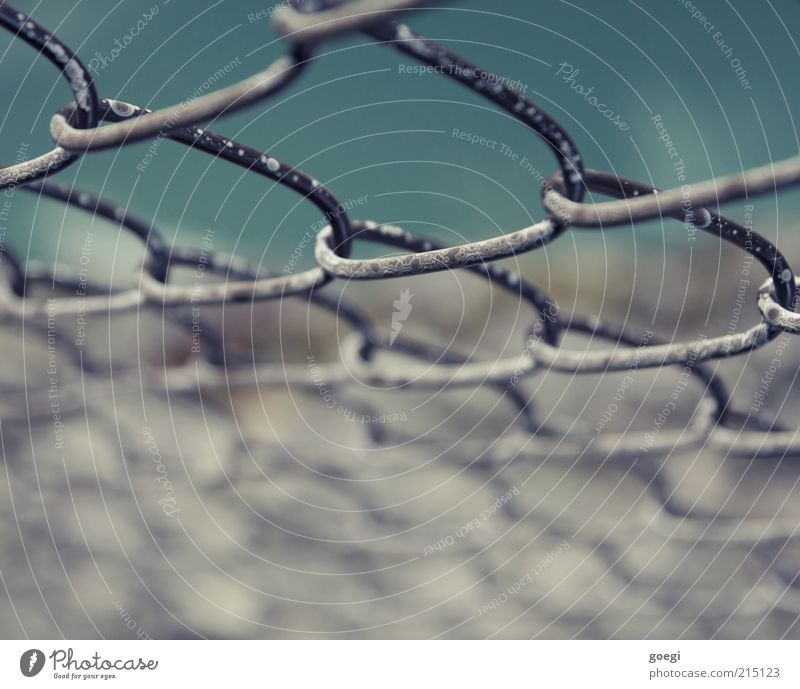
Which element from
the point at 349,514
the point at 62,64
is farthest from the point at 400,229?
the point at 349,514

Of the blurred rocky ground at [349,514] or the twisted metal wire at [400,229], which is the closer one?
the twisted metal wire at [400,229]

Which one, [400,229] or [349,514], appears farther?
[349,514]

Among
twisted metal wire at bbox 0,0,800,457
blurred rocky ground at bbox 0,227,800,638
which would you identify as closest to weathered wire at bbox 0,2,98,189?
twisted metal wire at bbox 0,0,800,457

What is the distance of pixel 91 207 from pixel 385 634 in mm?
491

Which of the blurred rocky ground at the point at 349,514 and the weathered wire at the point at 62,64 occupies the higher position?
the weathered wire at the point at 62,64

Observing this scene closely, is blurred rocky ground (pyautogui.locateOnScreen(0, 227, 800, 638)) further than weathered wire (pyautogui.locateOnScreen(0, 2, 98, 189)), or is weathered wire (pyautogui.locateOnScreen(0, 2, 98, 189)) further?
blurred rocky ground (pyautogui.locateOnScreen(0, 227, 800, 638))

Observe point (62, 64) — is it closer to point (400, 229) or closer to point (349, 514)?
point (400, 229)

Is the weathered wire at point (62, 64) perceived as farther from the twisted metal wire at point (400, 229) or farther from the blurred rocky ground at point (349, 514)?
the blurred rocky ground at point (349, 514)

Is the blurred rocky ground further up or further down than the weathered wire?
further down

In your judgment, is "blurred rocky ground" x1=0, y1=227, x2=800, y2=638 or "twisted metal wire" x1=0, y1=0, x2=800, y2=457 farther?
"blurred rocky ground" x1=0, y1=227, x2=800, y2=638

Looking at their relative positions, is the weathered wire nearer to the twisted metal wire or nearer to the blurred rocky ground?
the twisted metal wire

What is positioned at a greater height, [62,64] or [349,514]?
[62,64]

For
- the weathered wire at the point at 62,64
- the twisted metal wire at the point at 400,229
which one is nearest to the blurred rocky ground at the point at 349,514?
the twisted metal wire at the point at 400,229
